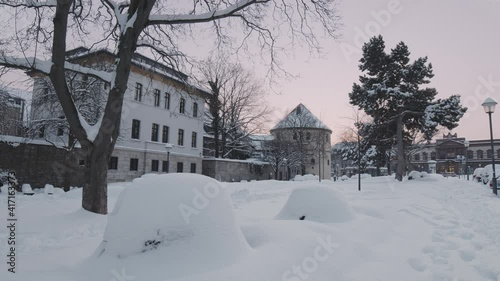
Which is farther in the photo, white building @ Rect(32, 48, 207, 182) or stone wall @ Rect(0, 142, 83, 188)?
white building @ Rect(32, 48, 207, 182)

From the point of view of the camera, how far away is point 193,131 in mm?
40750

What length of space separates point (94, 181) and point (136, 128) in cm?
2460

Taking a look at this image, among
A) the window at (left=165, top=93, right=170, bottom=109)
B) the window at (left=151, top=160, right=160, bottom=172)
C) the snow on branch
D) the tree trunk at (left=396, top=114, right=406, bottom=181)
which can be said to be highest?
the window at (left=165, top=93, right=170, bottom=109)

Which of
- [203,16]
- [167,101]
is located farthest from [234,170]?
[203,16]

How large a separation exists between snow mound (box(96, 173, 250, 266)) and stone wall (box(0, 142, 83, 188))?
70.9 feet

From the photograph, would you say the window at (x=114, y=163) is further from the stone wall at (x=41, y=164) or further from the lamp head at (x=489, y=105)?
the lamp head at (x=489, y=105)

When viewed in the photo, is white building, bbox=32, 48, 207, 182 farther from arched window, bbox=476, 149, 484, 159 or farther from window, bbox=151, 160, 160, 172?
arched window, bbox=476, 149, 484, 159

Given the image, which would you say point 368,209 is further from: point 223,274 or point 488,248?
point 223,274

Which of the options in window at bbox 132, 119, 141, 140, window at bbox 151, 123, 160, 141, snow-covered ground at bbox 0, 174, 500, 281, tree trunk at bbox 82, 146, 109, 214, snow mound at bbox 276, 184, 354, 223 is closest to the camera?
snow-covered ground at bbox 0, 174, 500, 281

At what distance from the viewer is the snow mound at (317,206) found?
7.99 meters

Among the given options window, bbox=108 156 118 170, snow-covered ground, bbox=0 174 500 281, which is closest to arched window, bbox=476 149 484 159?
window, bbox=108 156 118 170

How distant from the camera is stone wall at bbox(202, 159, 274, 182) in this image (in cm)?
4045

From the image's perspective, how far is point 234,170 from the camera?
142 ft

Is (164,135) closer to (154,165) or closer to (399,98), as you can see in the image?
(154,165)
